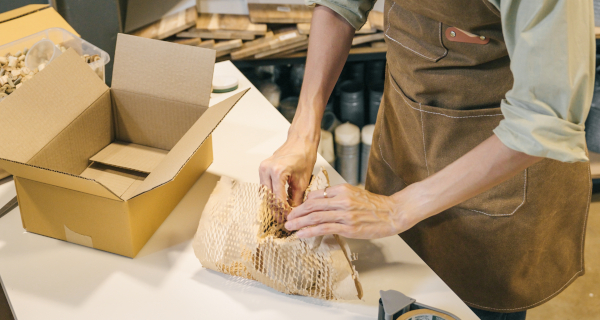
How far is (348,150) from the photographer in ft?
8.31

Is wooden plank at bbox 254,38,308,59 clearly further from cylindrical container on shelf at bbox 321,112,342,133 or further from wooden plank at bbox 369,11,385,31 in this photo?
cylindrical container on shelf at bbox 321,112,342,133

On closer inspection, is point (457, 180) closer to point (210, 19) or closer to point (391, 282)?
point (391, 282)

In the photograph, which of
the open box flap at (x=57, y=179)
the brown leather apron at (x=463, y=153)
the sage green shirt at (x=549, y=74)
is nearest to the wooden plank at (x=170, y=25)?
the brown leather apron at (x=463, y=153)

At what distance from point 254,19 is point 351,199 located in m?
1.55

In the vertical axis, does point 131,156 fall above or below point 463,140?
below

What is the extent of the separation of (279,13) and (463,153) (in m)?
1.45

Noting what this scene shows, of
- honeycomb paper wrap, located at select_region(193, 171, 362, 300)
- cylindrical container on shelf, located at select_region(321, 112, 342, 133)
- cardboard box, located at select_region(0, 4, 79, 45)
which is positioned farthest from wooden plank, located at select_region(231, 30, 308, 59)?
honeycomb paper wrap, located at select_region(193, 171, 362, 300)

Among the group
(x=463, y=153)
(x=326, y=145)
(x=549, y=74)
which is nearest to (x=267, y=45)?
(x=326, y=145)

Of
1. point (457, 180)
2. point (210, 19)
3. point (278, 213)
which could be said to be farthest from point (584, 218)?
point (210, 19)

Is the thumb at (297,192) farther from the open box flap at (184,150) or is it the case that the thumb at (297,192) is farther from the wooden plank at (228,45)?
the wooden plank at (228,45)

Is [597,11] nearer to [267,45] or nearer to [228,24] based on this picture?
[267,45]

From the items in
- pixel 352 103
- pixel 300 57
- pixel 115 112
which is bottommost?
pixel 352 103

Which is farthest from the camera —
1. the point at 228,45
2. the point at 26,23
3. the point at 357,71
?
the point at 357,71

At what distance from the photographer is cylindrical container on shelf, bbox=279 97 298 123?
97.8 inches
